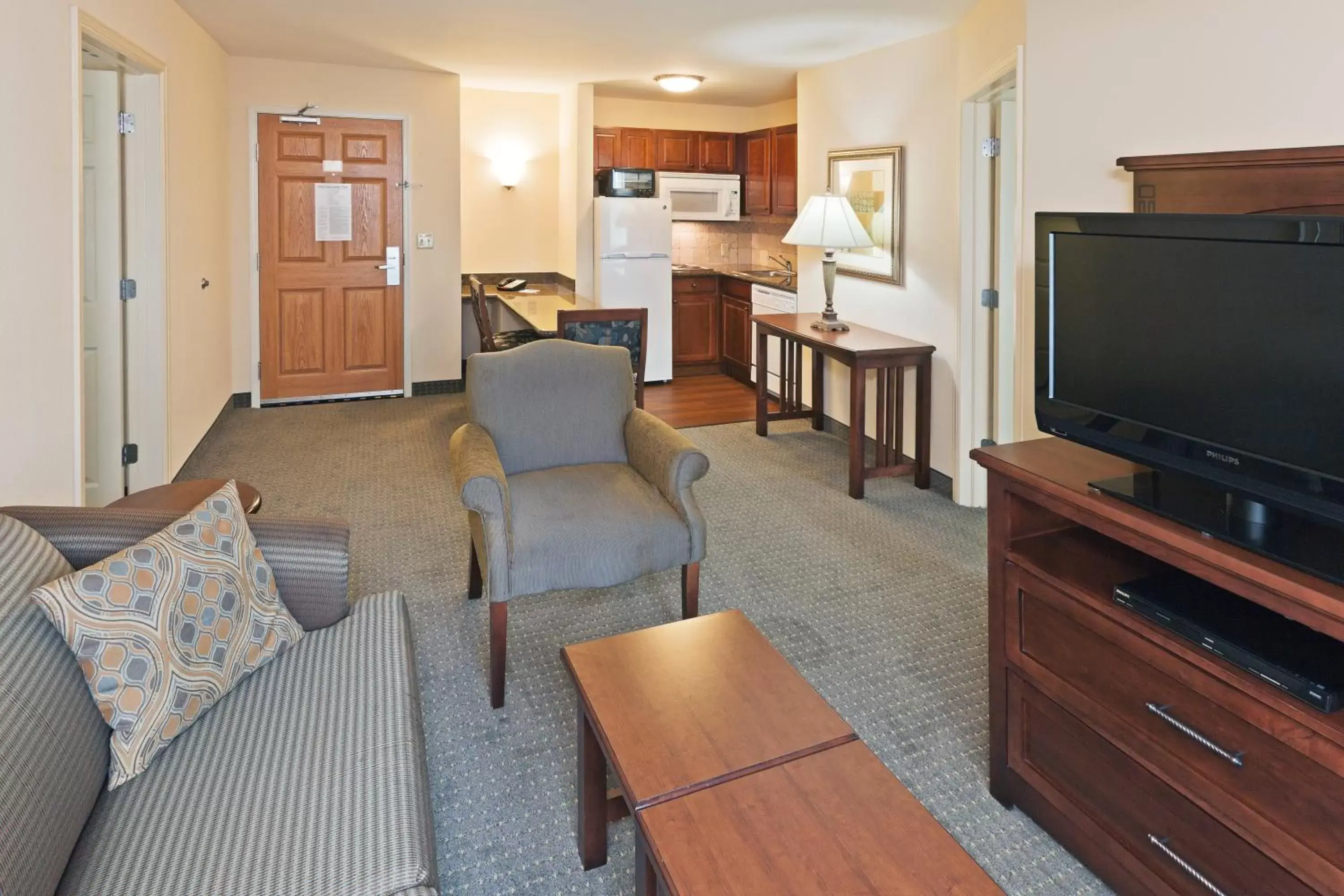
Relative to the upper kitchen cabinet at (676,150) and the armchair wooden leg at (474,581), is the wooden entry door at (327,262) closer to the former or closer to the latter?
the upper kitchen cabinet at (676,150)

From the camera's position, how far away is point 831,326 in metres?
4.78

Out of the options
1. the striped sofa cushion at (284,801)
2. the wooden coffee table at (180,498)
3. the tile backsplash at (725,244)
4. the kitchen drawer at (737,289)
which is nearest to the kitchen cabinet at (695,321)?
the kitchen drawer at (737,289)

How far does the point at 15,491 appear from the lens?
2.38 m

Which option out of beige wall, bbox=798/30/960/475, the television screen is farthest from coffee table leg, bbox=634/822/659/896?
beige wall, bbox=798/30/960/475

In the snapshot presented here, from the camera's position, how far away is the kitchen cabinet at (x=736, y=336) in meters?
6.99

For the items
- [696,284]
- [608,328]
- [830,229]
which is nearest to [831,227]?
[830,229]

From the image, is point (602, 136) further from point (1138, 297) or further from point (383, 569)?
point (1138, 297)

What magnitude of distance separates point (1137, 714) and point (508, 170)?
6.74 metres

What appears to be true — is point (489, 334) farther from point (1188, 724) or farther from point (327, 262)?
point (1188, 724)

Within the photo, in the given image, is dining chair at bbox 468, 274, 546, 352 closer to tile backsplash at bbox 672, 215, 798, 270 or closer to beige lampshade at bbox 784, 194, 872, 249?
beige lampshade at bbox 784, 194, 872, 249

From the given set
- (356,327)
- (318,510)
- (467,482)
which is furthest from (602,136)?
(467,482)

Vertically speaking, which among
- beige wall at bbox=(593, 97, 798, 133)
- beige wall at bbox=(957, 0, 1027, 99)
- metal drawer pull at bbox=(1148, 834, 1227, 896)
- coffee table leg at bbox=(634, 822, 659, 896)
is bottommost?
metal drawer pull at bbox=(1148, 834, 1227, 896)

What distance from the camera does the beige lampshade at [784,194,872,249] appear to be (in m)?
4.57

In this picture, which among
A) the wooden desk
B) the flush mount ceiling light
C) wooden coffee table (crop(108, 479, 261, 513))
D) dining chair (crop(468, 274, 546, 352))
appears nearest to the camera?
wooden coffee table (crop(108, 479, 261, 513))
